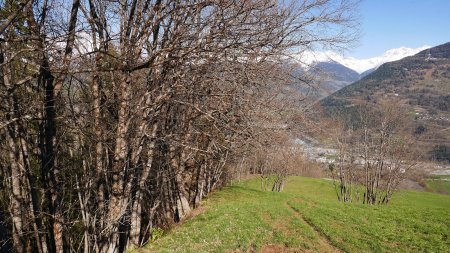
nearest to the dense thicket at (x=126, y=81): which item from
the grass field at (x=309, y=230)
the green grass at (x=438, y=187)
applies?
the grass field at (x=309, y=230)

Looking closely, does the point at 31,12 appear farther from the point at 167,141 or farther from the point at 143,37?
the point at 167,141

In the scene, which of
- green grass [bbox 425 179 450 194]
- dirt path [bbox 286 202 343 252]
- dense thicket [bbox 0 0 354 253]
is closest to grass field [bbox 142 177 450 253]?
dirt path [bbox 286 202 343 252]

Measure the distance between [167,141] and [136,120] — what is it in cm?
182

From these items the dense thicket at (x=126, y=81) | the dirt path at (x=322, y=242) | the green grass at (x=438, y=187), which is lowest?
the green grass at (x=438, y=187)

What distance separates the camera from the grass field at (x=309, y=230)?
13211mm

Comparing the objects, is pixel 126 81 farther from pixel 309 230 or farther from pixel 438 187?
pixel 438 187

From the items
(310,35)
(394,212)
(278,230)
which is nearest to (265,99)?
(310,35)

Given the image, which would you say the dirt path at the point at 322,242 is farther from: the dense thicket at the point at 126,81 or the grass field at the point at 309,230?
the dense thicket at the point at 126,81

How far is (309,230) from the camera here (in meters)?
15.7

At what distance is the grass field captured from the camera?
13211mm

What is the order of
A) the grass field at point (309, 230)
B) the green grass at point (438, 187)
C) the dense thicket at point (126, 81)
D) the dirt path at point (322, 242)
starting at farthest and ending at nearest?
1. the green grass at point (438, 187)
2. the dirt path at point (322, 242)
3. the grass field at point (309, 230)
4. the dense thicket at point (126, 81)

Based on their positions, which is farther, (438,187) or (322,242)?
(438,187)

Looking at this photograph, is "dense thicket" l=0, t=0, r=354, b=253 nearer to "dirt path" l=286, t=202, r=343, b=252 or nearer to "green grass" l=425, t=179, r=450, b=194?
"dirt path" l=286, t=202, r=343, b=252

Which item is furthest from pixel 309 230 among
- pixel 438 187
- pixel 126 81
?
pixel 438 187
